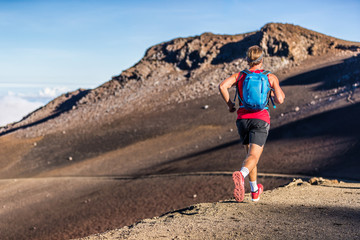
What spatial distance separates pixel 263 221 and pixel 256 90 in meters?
1.70

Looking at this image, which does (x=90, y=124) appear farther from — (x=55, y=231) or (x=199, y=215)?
(x=199, y=215)

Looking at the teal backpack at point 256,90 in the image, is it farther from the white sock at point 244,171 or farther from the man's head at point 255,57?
the white sock at point 244,171

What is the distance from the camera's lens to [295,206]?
231 inches

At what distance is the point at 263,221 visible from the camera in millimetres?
4871

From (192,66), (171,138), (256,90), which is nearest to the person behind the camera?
(256,90)

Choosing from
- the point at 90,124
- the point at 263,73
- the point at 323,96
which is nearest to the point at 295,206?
the point at 263,73

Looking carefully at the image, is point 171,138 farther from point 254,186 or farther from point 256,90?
point 256,90

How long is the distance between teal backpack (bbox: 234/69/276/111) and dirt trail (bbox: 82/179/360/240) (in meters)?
1.52

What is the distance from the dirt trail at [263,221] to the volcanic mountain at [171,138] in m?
8.06

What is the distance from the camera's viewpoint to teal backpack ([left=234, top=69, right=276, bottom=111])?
479cm

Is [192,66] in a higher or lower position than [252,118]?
higher

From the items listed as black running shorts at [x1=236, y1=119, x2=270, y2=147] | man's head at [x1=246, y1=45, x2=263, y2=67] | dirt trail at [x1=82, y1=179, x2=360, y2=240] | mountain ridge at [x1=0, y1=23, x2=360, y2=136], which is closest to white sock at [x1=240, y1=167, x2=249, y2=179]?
black running shorts at [x1=236, y1=119, x2=270, y2=147]

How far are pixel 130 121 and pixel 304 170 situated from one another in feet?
77.2

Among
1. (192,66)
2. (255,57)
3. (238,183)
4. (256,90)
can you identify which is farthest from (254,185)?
(192,66)
